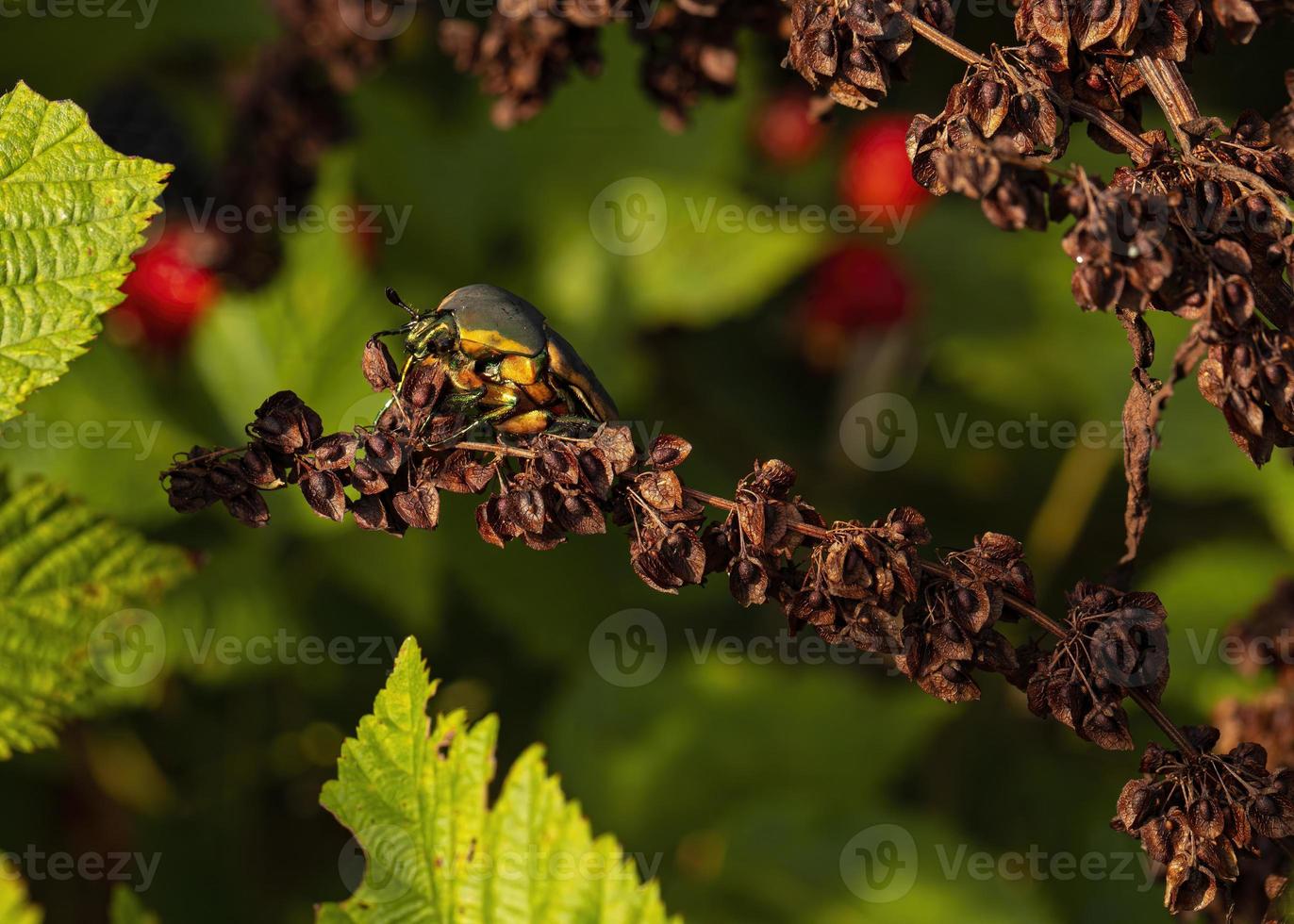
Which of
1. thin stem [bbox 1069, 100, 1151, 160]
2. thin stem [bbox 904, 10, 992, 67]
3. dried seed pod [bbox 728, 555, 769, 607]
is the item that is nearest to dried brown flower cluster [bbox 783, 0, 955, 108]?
thin stem [bbox 904, 10, 992, 67]

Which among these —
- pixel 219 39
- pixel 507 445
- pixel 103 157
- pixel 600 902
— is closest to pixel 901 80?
pixel 507 445

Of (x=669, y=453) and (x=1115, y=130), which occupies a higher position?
(x=1115, y=130)

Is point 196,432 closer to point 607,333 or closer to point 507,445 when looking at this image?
point 607,333

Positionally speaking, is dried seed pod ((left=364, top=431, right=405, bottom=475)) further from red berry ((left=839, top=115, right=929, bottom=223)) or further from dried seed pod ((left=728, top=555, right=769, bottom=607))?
red berry ((left=839, top=115, right=929, bottom=223))

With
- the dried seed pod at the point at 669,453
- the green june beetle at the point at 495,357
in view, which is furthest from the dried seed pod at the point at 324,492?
the dried seed pod at the point at 669,453

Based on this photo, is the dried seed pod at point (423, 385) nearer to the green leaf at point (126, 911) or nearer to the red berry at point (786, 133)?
the green leaf at point (126, 911)

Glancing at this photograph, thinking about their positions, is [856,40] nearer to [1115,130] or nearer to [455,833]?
[1115,130]

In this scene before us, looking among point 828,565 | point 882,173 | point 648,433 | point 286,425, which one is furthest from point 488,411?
point 882,173
